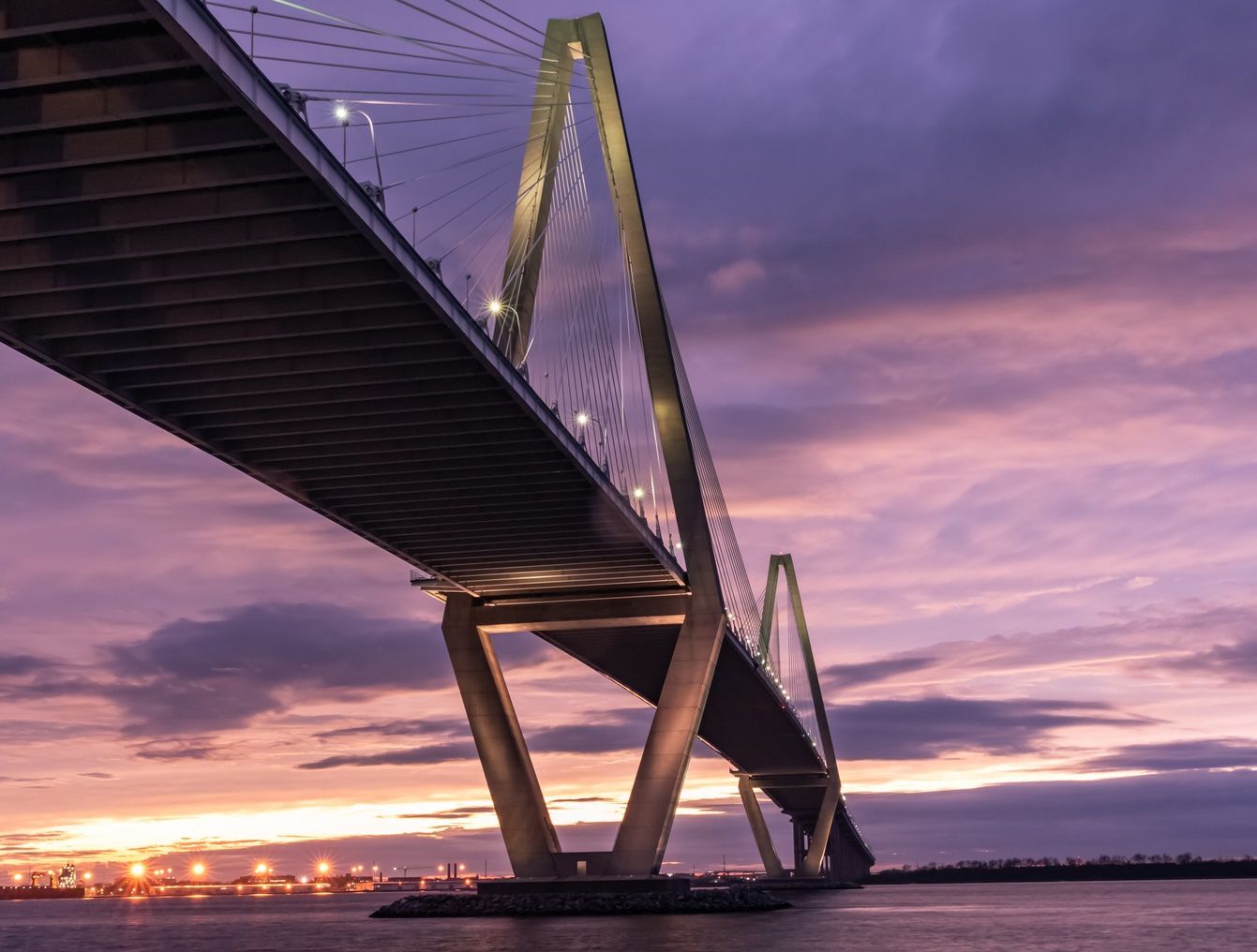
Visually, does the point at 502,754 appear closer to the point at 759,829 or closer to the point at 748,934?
the point at 748,934

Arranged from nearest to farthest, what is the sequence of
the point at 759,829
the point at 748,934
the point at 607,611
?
the point at 748,934
the point at 607,611
the point at 759,829

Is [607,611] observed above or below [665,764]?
above

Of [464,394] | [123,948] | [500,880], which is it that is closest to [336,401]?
[464,394]

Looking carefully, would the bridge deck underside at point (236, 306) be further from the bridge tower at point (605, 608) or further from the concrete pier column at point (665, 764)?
the concrete pier column at point (665, 764)

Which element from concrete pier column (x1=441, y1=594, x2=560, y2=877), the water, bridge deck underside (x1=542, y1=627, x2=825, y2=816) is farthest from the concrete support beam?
concrete pier column (x1=441, y1=594, x2=560, y2=877)

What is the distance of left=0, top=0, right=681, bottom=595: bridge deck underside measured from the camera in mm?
19812

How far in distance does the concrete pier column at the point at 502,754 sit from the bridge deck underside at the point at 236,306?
335 inches

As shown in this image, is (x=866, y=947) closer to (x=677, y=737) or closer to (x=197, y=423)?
(x=677, y=737)

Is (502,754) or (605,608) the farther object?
(605,608)

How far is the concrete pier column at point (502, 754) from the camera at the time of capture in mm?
50250

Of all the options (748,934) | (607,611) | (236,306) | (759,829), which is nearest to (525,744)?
(607,611)

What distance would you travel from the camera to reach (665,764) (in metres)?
48.7

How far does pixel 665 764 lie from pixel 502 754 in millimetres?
5644

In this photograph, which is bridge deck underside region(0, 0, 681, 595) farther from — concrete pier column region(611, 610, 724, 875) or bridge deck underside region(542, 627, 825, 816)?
bridge deck underside region(542, 627, 825, 816)
